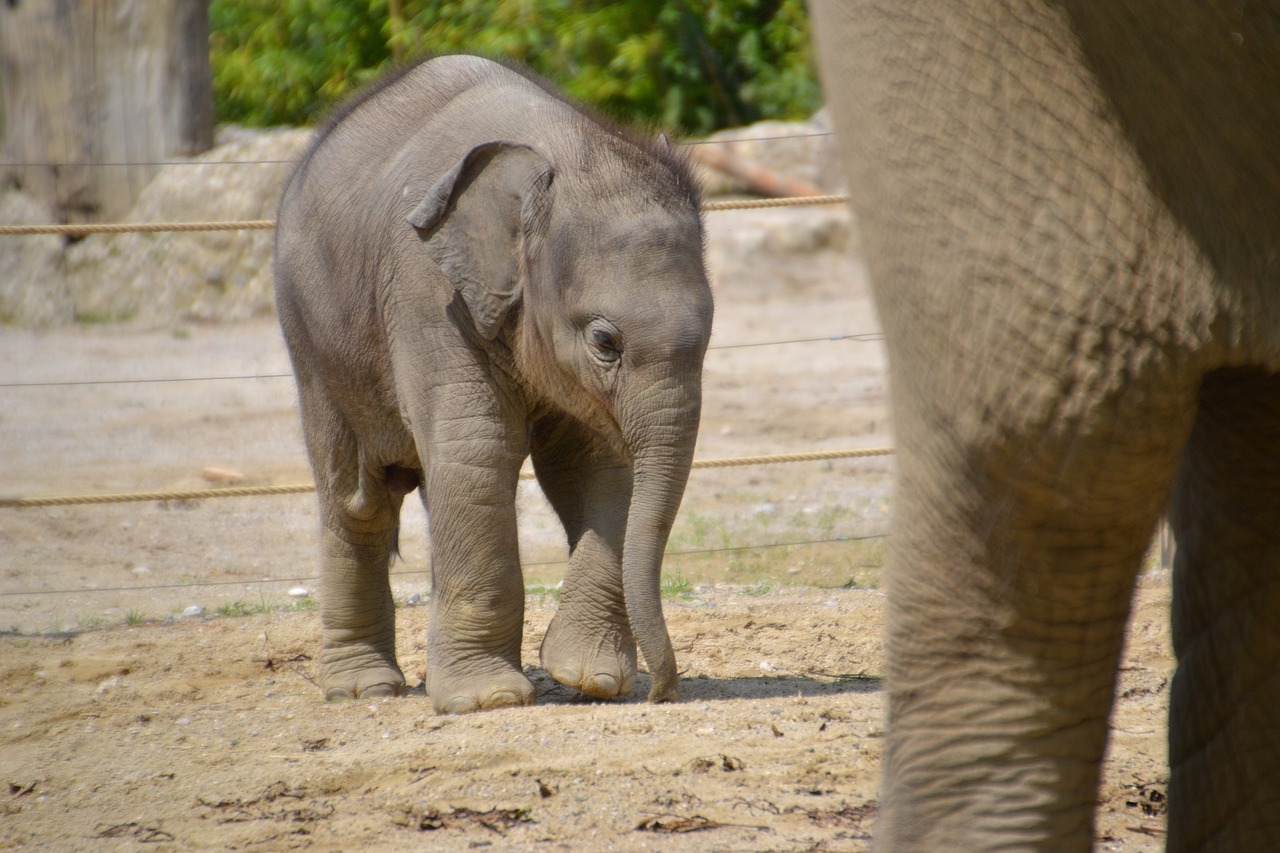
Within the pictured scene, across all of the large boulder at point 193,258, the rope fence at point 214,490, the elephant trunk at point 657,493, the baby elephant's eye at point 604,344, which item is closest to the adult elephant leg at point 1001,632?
the elephant trunk at point 657,493

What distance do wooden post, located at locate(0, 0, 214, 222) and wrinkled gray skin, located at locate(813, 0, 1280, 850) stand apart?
10181 millimetres

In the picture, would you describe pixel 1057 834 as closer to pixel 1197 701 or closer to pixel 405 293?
pixel 1197 701

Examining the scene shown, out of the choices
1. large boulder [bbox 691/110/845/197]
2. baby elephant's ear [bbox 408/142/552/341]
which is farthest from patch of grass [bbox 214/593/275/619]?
large boulder [bbox 691/110/845/197]

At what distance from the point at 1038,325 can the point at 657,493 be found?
2.20m

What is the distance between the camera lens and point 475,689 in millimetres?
3822

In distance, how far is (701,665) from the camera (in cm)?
465

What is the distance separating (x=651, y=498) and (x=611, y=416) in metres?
0.27

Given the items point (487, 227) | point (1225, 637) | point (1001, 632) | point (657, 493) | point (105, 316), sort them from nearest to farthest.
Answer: point (1001, 632)
point (1225, 637)
point (657, 493)
point (487, 227)
point (105, 316)

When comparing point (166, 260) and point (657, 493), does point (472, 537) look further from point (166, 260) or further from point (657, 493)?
point (166, 260)

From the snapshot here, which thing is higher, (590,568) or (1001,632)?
(1001,632)

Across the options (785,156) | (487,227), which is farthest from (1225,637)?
(785,156)

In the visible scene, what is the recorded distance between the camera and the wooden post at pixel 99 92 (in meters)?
10.8

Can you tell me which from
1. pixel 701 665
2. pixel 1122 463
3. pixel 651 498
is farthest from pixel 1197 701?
pixel 701 665

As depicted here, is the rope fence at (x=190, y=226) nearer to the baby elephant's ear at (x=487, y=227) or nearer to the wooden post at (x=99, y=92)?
the baby elephant's ear at (x=487, y=227)
